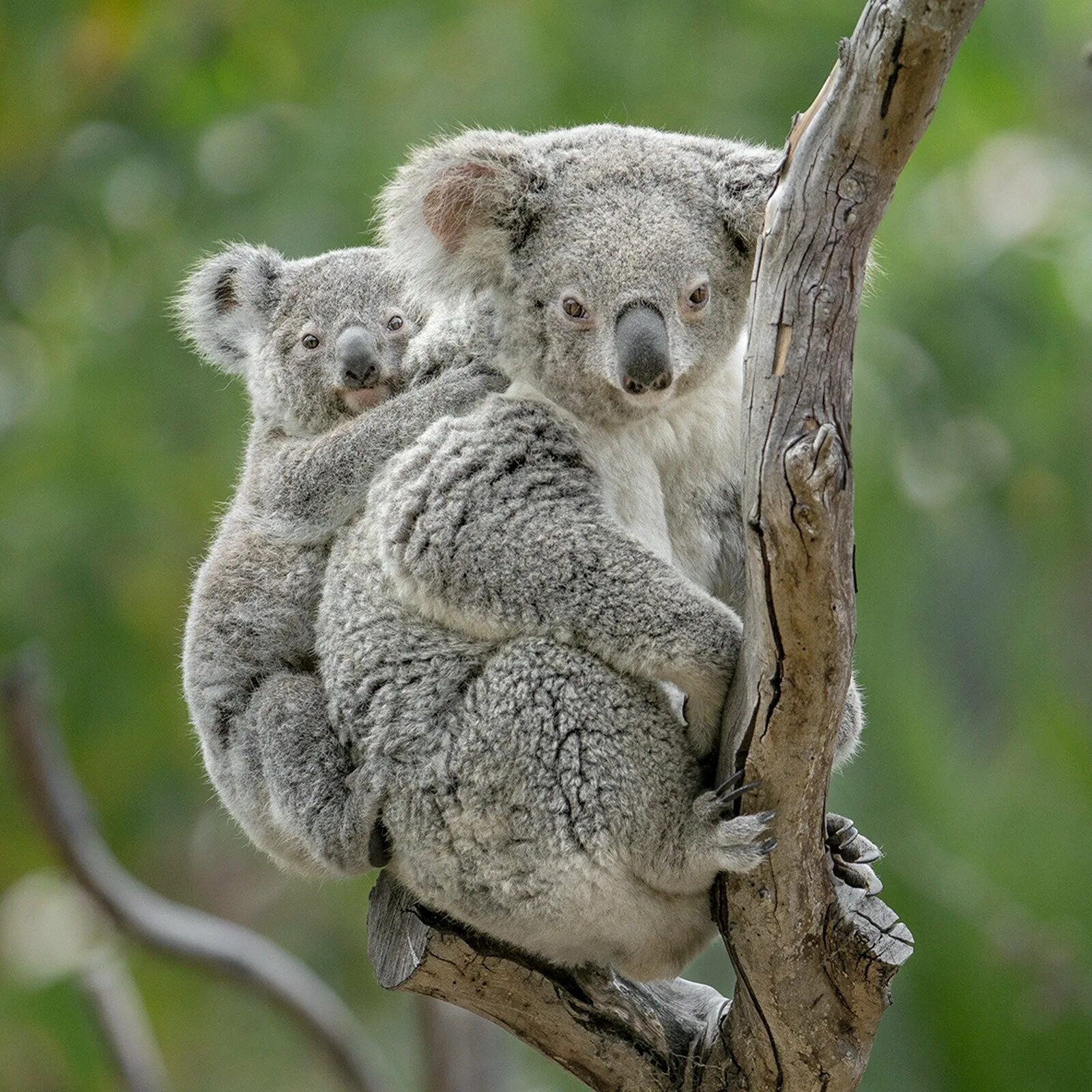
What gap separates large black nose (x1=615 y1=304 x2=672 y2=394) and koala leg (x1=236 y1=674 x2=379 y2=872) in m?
1.16

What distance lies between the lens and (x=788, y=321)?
9.53ft

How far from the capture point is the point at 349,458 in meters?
4.08

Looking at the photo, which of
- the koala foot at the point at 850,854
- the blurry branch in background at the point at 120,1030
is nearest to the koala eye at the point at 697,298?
the koala foot at the point at 850,854

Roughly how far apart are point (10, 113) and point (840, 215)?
748 centimetres

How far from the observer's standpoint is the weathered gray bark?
108 inches

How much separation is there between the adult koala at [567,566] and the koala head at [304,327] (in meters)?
0.54

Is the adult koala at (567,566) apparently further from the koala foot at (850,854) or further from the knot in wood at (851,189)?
the knot in wood at (851,189)

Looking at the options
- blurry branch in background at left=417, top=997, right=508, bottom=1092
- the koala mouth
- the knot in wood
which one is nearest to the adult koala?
the koala mouth

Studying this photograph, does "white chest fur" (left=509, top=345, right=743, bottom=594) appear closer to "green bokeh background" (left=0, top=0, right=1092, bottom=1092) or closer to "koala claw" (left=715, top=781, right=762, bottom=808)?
"koala claw" (left=715, top=781, right=762, bottom=808)

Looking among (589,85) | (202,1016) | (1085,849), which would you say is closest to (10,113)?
(589,85)

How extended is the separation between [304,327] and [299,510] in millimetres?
723

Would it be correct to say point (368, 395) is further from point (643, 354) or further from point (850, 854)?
point (850, 854)

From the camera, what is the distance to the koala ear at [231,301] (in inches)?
190

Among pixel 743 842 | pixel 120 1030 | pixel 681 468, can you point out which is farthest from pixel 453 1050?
pixel 743 842
